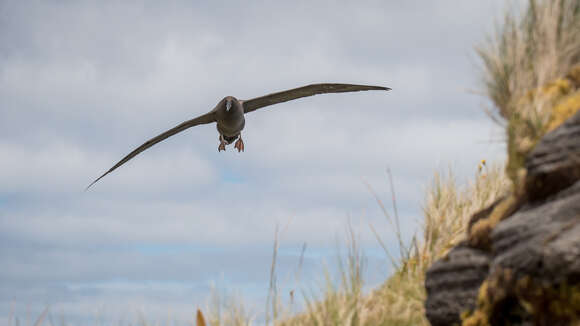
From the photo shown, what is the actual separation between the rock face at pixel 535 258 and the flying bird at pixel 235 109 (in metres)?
6.67

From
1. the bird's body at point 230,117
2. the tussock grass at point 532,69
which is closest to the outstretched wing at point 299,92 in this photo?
A: the bird's body at point 230,117

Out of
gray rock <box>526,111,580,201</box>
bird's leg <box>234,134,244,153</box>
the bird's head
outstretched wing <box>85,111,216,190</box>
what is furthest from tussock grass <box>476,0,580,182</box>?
bird's leg <box>234,134,244,153</box>

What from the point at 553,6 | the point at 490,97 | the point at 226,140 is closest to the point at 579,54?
the point at 553,6

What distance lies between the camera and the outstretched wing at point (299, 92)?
10487 millimetres

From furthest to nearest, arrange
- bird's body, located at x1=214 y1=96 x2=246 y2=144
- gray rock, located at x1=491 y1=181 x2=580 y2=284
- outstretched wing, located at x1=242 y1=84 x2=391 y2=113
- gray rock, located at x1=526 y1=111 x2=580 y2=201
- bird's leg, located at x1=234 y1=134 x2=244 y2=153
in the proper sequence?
bird's leg, located at x1=234 y1=134 x2=244 y2=153 < bird's body, located at x1=214 y1=96 x2=246 y2=144 < outstretched wing, located at x1=242 y1=84 x2=391 y2=113 < gray rock, located at x1=526 y1=111 x2=580 y2=201 < gray rock, located at x1=491 y1=181 x2=580 y2=284

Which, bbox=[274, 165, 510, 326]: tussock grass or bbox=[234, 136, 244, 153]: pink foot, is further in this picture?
bbox=[234, 136, 244, 153]: pink foot

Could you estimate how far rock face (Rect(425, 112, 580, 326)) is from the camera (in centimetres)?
293

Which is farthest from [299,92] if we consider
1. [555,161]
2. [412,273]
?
[555,161]

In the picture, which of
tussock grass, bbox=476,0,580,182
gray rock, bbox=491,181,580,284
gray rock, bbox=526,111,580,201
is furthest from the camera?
tussock grass, bbox=476,0,580,182

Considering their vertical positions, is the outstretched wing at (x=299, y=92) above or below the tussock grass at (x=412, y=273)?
above

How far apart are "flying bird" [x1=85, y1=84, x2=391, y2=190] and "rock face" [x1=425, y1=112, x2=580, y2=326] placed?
667cm

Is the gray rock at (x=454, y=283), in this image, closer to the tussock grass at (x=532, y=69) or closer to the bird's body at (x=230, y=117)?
the tussock grass at (x=532, y=69)

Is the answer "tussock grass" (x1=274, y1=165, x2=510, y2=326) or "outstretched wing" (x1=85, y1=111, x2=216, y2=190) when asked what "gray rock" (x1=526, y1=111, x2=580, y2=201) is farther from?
"outstretched wing" (x1=85, y1=111, x2=216, y2=190)

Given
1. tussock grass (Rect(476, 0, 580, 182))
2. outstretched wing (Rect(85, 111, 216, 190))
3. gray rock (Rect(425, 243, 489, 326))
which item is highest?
outstretched wing (Rect(85, 111, 216, 190))
